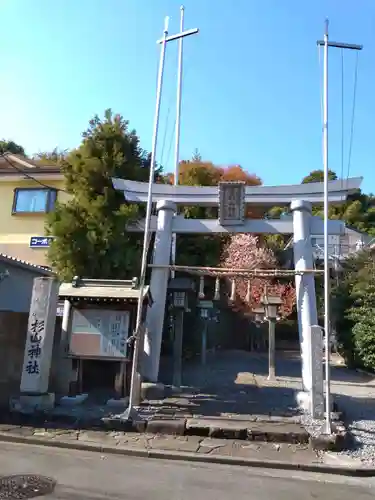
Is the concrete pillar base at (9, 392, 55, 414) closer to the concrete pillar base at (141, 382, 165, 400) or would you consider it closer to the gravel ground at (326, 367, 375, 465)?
the concrete pillar base at (141, 382, 165, 400)

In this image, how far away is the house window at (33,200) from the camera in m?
20.9

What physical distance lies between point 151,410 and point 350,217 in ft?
136

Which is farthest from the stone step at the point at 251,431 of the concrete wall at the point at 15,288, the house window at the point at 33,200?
the house window at the point at 33,200

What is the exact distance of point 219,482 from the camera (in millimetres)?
6480

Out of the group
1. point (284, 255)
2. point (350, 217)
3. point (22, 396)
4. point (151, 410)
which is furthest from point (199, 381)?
point (350, 217)

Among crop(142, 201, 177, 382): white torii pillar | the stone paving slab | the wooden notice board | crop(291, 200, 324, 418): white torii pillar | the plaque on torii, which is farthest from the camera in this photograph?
the plaque on torii

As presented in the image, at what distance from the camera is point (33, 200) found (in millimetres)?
21156

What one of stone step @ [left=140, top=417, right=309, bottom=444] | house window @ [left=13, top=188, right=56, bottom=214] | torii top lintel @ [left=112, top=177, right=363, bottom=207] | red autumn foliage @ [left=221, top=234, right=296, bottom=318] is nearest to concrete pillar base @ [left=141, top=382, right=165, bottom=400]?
stone step @ [left=140, top=417, right=309, bottom=444]

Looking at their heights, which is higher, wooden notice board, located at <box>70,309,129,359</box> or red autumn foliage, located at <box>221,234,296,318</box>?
red autumn foliage, located at <box>221,234,296,318</box>

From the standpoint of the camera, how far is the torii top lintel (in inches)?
487

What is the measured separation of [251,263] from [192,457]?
21.9 meters

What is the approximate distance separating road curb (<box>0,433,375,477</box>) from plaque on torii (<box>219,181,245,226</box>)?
6.72m

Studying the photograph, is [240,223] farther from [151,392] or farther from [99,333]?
[151,392]

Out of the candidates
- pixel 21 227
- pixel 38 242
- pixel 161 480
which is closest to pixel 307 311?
pixel 161 480
